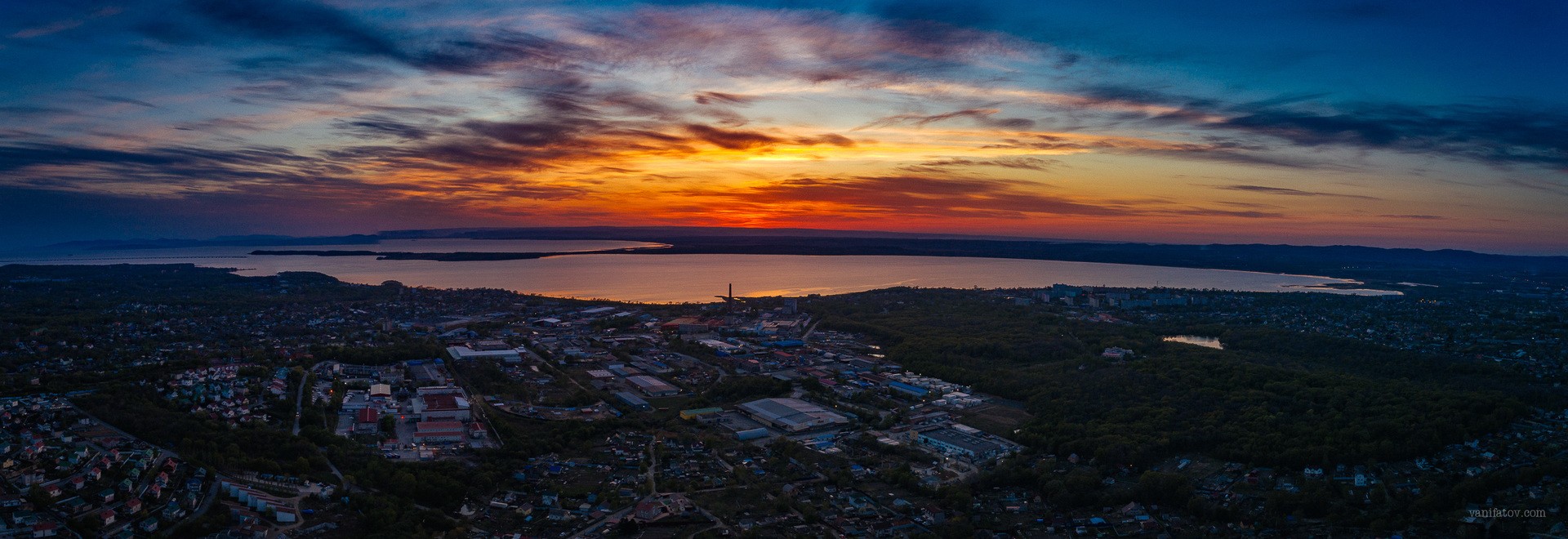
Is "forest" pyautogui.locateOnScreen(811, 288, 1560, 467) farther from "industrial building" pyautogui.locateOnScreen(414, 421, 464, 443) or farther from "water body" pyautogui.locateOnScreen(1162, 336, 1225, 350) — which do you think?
"industrial building" pyautogui.locateOnScreen(414, 421, 464, 443)

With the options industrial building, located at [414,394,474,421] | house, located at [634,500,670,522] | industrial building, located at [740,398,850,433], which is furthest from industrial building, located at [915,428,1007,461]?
industrial building, located at [414,394,474,421]

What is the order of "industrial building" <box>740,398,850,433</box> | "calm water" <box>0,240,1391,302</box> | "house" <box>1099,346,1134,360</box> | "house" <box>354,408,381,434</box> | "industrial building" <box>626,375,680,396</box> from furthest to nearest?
"calm water" <box>0,240,1391,302</box>
"house" <box>1099,346,1134,360</box>
"industrial building" <box>626,375,680,396</box>
"industrial building" <box>740,398,850,433</box>
"house" <box>354,408,381,434</box>

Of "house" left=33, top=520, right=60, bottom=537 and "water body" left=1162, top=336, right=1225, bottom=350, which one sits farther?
"water body" left=1162, top=336, right=1225, bottom=350

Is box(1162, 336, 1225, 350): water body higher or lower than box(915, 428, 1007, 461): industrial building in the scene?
higher

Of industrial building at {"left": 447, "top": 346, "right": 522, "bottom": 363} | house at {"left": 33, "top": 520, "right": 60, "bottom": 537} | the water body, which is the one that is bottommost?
house at {"left": 33, "top": 520, "right": 60, "bottom": 537}

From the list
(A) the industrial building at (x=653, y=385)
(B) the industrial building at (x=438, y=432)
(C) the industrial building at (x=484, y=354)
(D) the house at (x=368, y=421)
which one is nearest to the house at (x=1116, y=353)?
(A) the industrial building at (x=653, y=385)

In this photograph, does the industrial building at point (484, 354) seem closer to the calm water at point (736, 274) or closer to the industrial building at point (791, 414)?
the industrial building at point (791, 414)
